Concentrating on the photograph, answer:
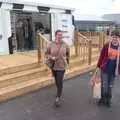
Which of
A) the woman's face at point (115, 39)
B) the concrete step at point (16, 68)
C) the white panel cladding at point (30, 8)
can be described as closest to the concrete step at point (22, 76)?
the concrete step at point (16, 68)

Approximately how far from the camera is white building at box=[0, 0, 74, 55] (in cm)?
979

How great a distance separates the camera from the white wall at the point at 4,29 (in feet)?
31.8

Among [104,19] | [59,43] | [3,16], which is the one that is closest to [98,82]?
[59,43]

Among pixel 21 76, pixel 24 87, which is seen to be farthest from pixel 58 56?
pixel 21 76

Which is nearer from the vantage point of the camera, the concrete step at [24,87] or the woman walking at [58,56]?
the woman walking at [58,56]

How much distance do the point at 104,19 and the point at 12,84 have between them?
2155 cm

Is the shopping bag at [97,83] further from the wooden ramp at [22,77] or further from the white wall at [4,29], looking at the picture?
the white wall at [4,29]

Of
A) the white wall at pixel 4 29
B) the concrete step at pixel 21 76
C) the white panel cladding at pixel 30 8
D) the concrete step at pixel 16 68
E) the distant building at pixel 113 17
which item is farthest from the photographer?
the distant building at pixel 113 17

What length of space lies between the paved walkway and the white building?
3.84 meters

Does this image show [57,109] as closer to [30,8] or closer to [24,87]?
[24,87]

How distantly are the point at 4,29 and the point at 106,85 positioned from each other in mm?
5432

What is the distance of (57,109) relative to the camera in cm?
557

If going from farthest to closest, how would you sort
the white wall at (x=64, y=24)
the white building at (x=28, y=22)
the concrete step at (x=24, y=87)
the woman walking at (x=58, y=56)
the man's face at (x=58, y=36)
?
the white wall at (x=64, y=24) → the white building at (x=28, y=22) → the concrete step at (x=24, y=87) → the woman walking at (x=58, y=56) → the man's face at (x=58, y=36)

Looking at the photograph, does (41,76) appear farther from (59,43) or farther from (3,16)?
(3,16)
